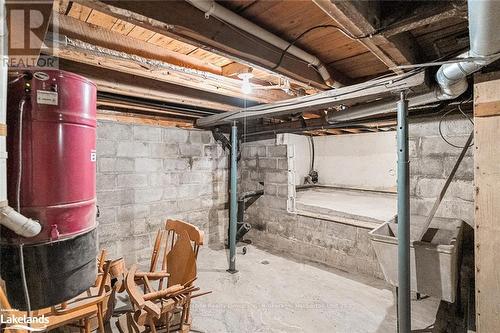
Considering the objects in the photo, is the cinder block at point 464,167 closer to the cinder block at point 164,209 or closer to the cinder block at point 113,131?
the cinder block at point 164,209

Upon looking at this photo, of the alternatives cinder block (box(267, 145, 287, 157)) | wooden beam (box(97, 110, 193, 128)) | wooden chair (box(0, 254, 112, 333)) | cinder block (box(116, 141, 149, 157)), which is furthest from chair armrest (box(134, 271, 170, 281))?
cinder block (box(267, 145, 287, 157))

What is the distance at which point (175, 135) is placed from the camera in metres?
3.72

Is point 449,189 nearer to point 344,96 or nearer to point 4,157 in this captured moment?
point 344,96

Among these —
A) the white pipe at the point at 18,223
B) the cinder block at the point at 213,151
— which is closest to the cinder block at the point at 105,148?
the cinder block at the point at 213,151

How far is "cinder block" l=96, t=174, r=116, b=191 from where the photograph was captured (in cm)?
301

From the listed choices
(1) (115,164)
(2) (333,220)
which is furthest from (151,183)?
(2) (333,220)

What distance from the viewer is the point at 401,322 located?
1.76 meters

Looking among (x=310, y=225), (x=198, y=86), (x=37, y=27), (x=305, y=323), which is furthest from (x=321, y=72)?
(x=310, y=225)

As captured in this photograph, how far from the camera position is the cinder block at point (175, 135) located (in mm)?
3629

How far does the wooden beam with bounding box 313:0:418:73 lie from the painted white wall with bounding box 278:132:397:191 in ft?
12.0

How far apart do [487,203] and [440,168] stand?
958 mm

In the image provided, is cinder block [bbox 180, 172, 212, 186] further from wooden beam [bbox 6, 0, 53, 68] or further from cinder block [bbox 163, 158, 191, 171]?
wooden beam [bbox 6, 0, 53, 68]

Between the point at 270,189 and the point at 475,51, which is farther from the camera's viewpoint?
the point at 270,189

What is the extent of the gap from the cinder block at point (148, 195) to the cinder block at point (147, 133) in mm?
672
